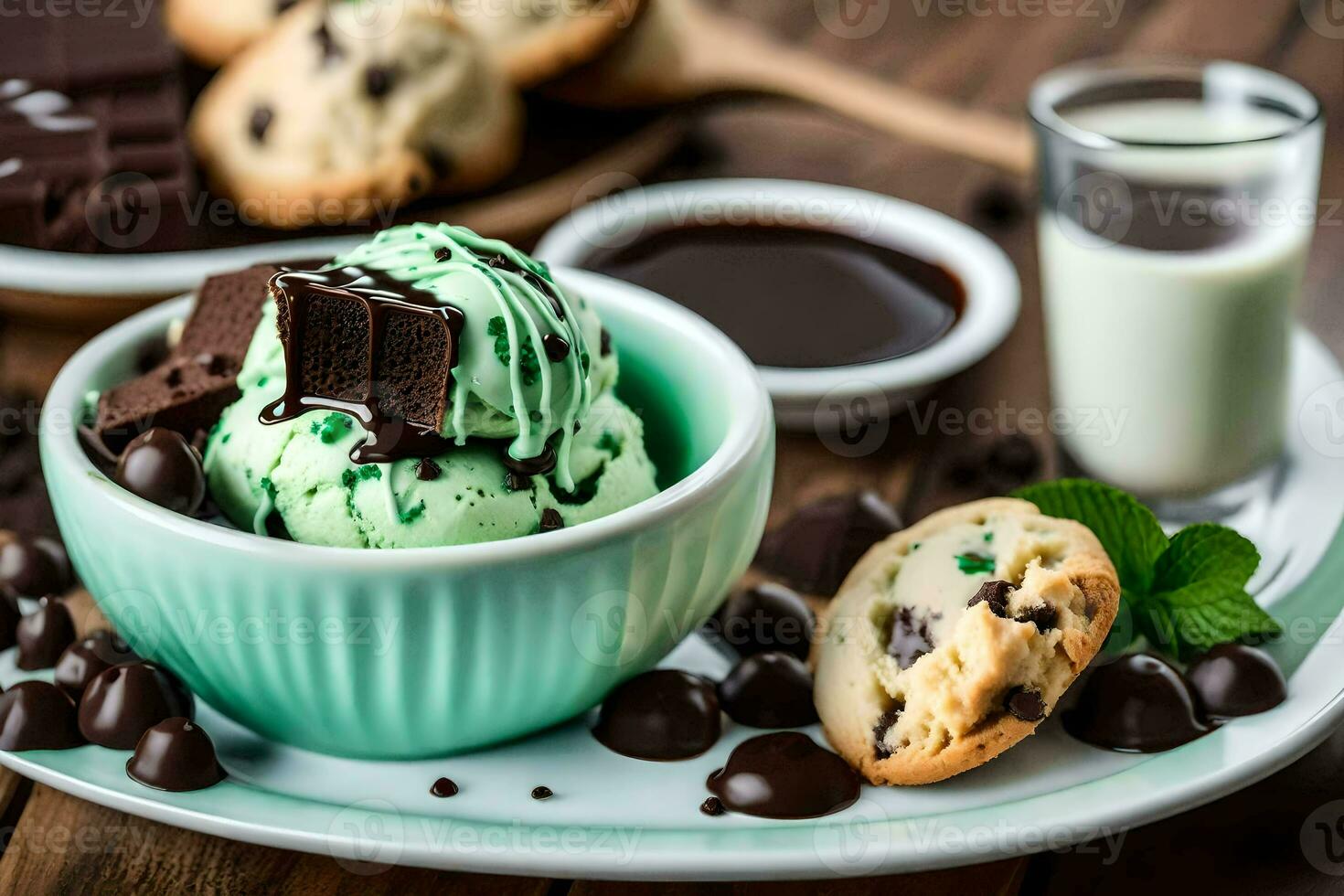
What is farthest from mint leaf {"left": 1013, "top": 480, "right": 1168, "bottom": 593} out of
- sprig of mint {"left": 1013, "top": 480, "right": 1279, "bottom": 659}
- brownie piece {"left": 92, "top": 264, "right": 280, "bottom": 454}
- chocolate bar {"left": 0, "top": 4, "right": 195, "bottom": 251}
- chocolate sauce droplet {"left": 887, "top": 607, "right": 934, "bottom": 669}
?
chocolate bar {"left": 0, "top": 4, "right": 195, "bottom": 251}

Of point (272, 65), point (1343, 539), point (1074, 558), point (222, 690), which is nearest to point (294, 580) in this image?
point (222, 690)

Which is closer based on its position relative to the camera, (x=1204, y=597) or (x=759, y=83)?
(x=1204, y=597)

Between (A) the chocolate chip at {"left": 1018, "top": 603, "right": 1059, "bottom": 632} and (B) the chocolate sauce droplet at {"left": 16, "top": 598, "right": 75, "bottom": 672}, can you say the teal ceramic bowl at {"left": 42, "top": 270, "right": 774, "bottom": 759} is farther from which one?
(A) the chocolate chip at {"left": 1018, "top": 603, "right": 1059, "bottom": 632}

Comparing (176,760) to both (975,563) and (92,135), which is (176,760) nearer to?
(975,563)

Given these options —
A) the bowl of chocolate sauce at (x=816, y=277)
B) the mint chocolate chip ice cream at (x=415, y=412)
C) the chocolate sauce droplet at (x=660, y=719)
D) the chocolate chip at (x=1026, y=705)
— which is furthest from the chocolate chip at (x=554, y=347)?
the bowl of chocolate sauce at (x=816, y=277)

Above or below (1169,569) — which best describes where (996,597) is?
above

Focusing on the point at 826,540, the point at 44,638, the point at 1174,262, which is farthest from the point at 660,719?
the point at 1174,262

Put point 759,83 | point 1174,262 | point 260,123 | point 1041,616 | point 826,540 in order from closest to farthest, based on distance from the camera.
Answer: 1. point 1041,616
2. point 826,540
3. point 1174,262
4. point 260,123
5. point 759,83

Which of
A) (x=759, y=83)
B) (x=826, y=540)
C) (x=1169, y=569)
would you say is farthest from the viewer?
(x=759, y=83)
